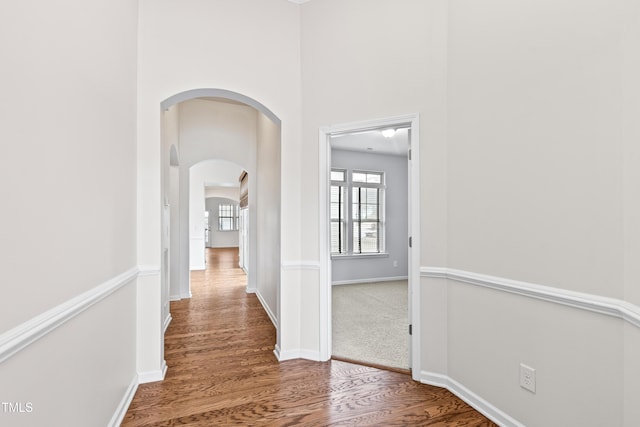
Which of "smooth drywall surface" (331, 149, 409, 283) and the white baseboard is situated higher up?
"smooth drywall surface" (331, 149, 409, 283)

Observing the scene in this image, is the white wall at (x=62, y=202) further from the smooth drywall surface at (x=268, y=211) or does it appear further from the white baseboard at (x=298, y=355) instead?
the smooth drywall surface at (x=268, y=211)

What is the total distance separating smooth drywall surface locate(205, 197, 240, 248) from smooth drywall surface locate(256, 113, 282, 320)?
12.0m

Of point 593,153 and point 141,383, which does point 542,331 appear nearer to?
point 593,153

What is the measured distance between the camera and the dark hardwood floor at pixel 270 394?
2078 millimetres

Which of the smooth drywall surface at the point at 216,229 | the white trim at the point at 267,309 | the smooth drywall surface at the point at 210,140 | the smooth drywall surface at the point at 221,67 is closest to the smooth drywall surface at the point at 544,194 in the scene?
the smooth drywall surface at the point at 221,67

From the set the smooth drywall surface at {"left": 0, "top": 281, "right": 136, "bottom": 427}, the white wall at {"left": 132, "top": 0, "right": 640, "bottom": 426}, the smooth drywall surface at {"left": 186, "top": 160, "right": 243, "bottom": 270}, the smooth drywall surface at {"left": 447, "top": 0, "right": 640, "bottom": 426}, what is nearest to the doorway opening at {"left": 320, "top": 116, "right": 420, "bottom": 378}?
the white wall at {"left": 132, "top": 0, "right": 640, "bottom": 426}

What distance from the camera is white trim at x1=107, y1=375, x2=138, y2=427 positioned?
1956 millimetres

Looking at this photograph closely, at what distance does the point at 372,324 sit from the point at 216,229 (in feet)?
45.4

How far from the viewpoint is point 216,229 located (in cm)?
1656

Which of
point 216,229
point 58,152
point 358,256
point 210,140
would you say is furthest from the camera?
point 216,229

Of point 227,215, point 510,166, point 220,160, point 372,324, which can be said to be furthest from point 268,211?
point 227,215

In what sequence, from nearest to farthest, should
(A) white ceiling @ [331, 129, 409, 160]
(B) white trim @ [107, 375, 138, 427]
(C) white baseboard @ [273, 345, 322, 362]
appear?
(B) white trim @ [107, 375, 138, 427]
(C) white baseboard @ [273, 345, 322, 362]
(A) white ceiling @ [331, 129, 409, 160]

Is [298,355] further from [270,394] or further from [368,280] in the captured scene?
[368,280]

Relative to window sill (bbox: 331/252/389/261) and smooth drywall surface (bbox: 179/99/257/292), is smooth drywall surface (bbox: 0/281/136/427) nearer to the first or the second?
smooth drywall surface (bbox: 179/99/257/292)
